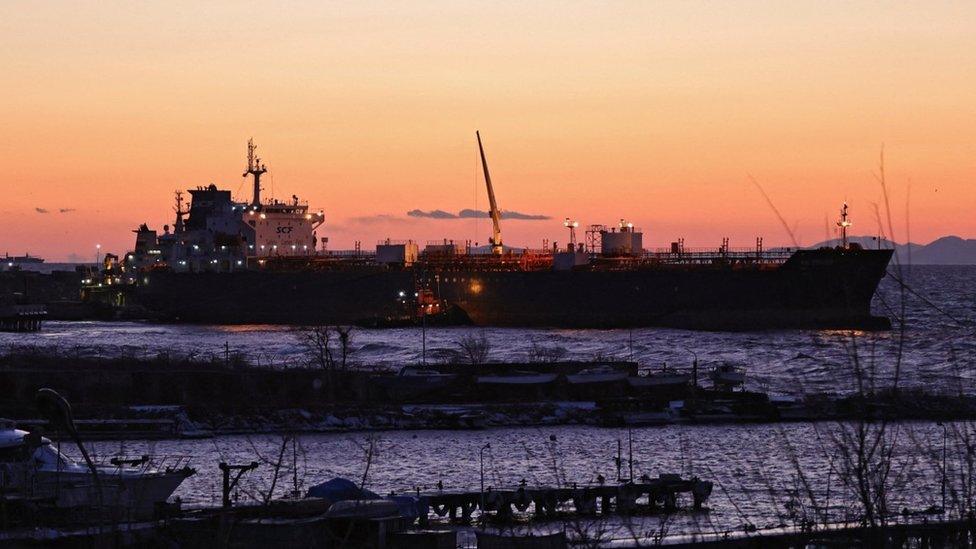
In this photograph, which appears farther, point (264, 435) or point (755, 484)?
point (264, 435)

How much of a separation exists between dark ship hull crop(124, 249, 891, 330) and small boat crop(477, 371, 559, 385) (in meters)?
24.0

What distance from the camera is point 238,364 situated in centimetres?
3609

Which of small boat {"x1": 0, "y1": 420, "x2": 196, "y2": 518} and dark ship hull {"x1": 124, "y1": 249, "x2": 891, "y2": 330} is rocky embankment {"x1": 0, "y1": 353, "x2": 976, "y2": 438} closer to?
small boat {"x1": 0, "y1": 420, "x2": 196, "y2": 518}

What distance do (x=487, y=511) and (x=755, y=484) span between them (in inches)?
202

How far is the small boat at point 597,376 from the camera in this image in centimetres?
3441

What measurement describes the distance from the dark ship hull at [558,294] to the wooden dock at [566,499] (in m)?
37.4

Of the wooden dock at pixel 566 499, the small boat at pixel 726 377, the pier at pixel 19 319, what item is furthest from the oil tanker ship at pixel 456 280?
the wooden dock at pixel 566 499

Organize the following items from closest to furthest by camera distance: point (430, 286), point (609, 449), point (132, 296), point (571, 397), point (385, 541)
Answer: point (385, 541) → point (609, 449) → point (571, 397) → point (430, 286) → point (132, 296)

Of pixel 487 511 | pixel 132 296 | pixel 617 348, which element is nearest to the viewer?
pixel 487 511

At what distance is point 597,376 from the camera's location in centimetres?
3453

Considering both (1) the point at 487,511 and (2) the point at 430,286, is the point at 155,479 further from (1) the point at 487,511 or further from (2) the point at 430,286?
(2) the point at 430,286

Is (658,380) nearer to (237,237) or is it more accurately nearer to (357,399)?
(357,399)

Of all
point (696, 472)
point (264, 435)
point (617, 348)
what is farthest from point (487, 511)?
point (617, 348)

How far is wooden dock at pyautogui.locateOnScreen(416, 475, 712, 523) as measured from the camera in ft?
61.0
